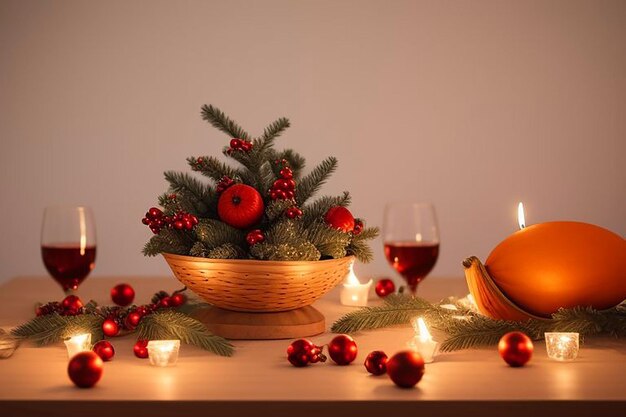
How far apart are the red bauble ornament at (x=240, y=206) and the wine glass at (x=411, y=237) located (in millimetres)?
224

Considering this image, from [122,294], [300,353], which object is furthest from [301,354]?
[122,294]

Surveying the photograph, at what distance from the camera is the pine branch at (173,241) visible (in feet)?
4.61

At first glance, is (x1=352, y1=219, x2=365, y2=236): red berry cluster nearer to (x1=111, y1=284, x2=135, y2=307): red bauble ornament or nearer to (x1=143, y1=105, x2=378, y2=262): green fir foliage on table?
(x1=143, y1=105, x2=378, y2=262): green fir foliage on table

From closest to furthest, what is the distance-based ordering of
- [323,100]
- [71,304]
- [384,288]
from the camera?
[71,304], [384,288], [323,100]

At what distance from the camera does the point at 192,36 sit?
4445 mm

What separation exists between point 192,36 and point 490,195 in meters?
1.80

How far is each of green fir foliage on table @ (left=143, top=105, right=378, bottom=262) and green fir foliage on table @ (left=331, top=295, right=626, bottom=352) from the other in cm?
11

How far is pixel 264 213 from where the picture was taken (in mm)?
1432

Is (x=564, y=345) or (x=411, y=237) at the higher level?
(x=411, y=237)

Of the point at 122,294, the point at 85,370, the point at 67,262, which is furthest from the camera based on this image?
the point at 122,294

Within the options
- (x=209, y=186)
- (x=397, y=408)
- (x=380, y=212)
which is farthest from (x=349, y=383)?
(x=380, y=212)

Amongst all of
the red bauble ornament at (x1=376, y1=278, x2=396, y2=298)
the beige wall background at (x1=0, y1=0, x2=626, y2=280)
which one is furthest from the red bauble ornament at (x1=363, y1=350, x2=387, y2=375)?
the beige wall background at (x1=0, y1=0, x2=626, y2=280)

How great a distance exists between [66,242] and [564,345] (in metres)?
0.79

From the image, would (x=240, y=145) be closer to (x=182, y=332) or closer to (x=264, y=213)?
(x=264, y=213)
